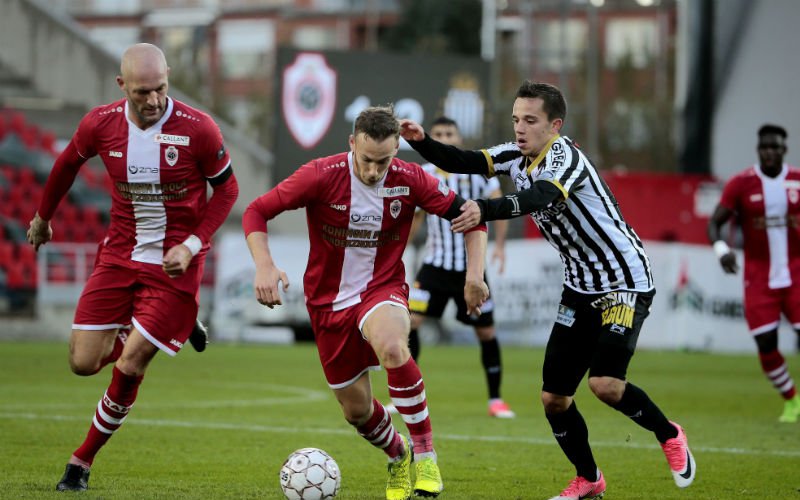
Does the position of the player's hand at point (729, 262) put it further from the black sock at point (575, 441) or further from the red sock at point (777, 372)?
the black sock at point (575, 441)

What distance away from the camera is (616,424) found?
1119 centimetres

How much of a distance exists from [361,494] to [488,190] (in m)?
5.62

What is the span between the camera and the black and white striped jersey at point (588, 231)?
267 inches

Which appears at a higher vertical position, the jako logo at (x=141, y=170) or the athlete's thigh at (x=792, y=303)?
the jako logo at (x=141, y=170)

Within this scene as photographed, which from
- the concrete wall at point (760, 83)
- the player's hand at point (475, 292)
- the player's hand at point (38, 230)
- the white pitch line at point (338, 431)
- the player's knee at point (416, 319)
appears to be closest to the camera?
the player's hand at point (475, 292)

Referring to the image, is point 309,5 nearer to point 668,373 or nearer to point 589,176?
point 668,373

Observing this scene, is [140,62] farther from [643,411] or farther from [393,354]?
[643,411]

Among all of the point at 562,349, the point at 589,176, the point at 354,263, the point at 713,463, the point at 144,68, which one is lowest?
the point at 713,463

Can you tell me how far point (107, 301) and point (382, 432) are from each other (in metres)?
1.77

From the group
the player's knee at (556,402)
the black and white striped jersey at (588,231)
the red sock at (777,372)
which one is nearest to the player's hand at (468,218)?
the black and white striped jersey at (588,231)

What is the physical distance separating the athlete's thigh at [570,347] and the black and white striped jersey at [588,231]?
0.39 ft

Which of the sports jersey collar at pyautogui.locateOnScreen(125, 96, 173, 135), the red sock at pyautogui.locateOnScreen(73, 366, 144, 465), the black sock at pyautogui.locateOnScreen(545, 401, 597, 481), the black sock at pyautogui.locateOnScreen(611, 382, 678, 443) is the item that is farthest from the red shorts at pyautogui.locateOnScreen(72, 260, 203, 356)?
the black sock at pyautogui.locateOnScreen(611, 382, 678, 443)

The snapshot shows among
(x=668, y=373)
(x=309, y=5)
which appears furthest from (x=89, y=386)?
(x=309, y=5)

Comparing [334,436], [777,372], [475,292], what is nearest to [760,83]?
[777,372]
